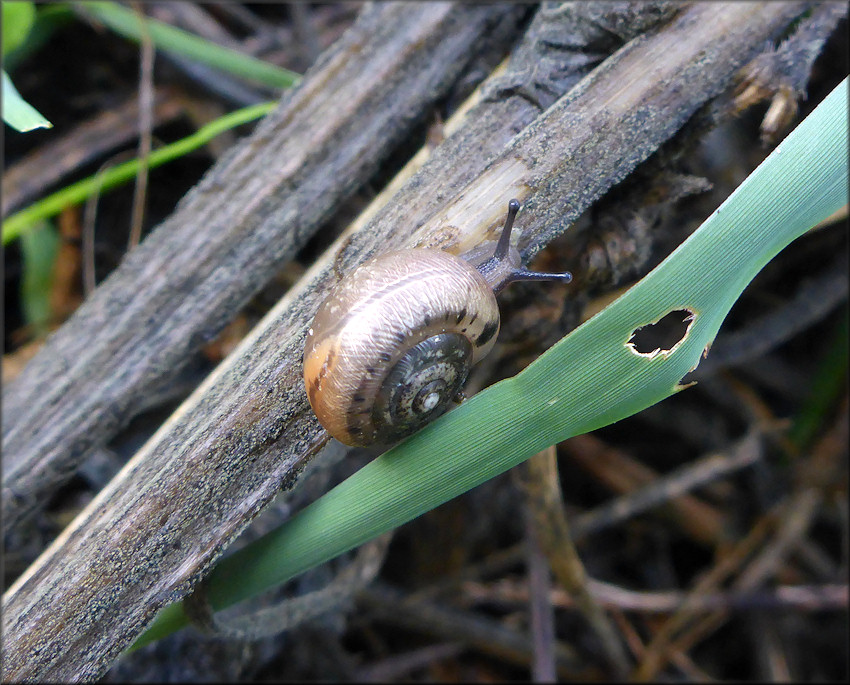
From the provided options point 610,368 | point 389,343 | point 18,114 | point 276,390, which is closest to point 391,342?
point 389,343

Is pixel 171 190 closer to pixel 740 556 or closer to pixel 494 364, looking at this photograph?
pixel 494 364

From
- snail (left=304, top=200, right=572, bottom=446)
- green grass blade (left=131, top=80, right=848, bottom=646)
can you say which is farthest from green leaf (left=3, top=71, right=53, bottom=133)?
green grass blade (left=131, top=80, right=848, bottom=646)

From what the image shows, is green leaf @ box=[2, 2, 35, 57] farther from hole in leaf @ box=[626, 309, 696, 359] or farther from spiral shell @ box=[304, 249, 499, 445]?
hole in leaf @ box=[626, 309, 696, 359]

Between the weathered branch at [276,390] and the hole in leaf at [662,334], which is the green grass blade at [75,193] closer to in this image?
the weathered branch at [276,390]

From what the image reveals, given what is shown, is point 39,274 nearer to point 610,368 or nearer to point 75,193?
point 75,193

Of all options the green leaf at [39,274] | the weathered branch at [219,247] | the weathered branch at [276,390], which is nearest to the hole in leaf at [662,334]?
the weathered branch at [276,390]

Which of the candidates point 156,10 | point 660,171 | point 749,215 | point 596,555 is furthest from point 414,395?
point 156,10
